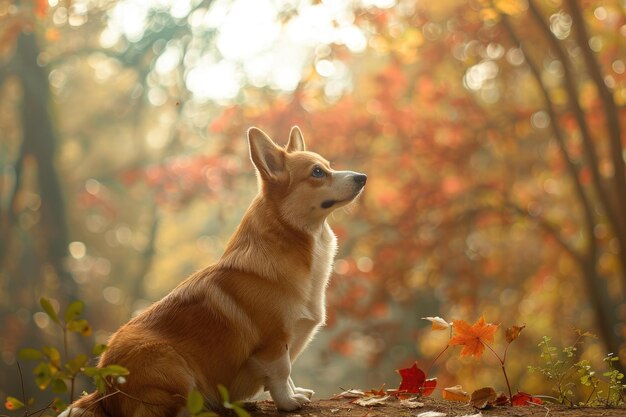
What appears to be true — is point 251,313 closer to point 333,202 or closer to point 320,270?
point 320,270

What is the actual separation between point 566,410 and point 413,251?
761cm

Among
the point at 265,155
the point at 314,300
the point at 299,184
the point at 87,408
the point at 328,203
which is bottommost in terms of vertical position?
the point at 87,408

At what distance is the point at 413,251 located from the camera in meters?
11.4

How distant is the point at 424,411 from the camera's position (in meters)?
3.86

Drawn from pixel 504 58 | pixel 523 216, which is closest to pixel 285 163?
pixel 523 216

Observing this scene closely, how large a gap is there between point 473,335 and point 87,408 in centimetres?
196

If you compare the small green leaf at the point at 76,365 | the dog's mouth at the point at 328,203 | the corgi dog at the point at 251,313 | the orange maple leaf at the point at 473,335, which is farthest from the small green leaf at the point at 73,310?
the orange maple leaf at the point at 473,335

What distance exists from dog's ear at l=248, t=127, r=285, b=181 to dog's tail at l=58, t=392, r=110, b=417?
4.71ft

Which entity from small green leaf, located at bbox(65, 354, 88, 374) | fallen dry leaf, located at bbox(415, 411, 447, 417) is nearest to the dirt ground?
fallen dry leaf, located at bbox(415, 411, 447, 417)

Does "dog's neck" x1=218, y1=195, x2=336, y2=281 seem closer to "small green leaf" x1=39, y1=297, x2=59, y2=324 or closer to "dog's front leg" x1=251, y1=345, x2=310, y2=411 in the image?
"dog's front leg" x1=251, y1=345, x2=310, y2=411

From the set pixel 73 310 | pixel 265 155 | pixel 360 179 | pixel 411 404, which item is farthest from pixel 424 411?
pixel 73 310

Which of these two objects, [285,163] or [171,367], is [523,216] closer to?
[285,163]

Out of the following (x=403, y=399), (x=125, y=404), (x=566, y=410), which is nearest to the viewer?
(x=125, y=404)

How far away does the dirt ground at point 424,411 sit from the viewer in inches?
147
